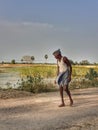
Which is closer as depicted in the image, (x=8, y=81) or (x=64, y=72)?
(x=64, y=72)

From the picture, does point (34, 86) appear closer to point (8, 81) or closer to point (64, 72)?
point (64, 72)

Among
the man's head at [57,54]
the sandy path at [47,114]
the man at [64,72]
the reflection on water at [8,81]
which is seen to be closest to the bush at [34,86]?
the reflection on water at [8,81]

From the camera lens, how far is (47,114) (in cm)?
1425

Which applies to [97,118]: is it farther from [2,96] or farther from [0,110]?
[2,96]

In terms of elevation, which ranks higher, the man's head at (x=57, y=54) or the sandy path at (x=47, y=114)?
the man's head at (x=57, y=54)

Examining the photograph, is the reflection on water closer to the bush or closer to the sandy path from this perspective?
the bush

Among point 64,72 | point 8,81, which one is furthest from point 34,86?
point 8,81

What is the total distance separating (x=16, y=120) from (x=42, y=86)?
10.9 meters

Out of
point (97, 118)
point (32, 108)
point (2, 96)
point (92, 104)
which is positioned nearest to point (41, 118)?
point (97, 118)

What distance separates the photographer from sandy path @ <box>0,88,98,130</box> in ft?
39.9

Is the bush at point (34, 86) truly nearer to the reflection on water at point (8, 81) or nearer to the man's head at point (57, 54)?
the reflection on water at point (8, 81)

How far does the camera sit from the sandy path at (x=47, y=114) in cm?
1216

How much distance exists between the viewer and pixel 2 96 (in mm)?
19984

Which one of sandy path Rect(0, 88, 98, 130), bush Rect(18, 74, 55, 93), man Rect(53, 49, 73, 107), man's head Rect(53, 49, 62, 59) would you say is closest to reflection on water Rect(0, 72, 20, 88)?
bush Rect(18, 74, 55, 93)
